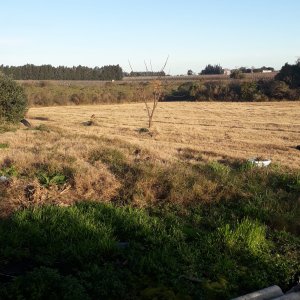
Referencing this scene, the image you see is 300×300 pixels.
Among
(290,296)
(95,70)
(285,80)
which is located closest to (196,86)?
(285,80)

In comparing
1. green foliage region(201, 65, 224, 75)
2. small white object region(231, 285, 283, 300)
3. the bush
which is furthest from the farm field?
green foliage region(201, 65, 224, 75)

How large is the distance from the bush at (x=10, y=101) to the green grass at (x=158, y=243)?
56.0ft

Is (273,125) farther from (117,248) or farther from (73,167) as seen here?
(117,248)

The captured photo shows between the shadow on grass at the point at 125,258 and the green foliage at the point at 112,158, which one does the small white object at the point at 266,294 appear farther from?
the green foliage at the point at 112,158

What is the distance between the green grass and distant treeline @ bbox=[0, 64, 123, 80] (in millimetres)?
111978

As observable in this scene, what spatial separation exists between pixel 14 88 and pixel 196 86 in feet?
124

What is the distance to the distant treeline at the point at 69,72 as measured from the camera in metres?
115

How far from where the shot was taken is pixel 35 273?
14.0ft

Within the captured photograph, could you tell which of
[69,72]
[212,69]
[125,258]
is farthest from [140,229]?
[69,72]

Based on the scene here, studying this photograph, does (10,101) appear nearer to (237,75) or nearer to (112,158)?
(112,158)

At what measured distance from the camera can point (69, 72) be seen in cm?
12000

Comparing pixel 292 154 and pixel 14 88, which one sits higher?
pixel 14 88

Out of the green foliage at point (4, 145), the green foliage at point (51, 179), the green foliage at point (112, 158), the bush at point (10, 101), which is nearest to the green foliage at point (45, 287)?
the green foliage at point (51, 179)

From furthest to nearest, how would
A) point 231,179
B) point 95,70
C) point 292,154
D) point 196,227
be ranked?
1. point 95,70
2. point 292,154
3. point 231,179
4. point 196,227
